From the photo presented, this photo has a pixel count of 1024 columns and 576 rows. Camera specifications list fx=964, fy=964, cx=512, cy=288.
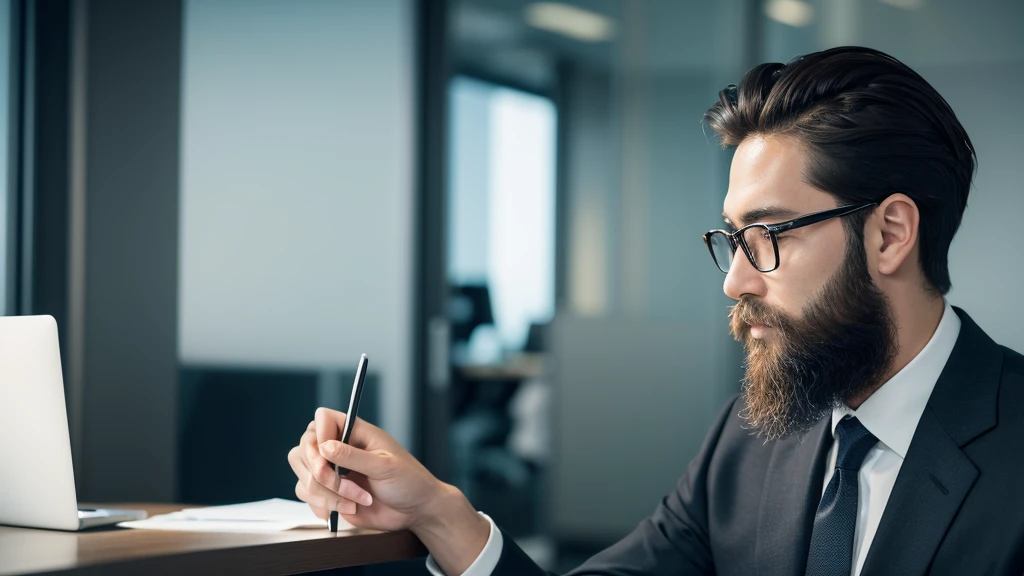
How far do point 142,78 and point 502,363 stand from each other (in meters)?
4.16

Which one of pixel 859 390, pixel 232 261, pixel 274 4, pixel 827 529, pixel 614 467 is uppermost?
pixel 274 4

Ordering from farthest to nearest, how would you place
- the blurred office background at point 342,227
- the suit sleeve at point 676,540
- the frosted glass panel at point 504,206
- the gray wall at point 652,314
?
the frosted glass panel at point 504,206 < the gray wall at point 652,314 < the blurred office background at point 342,227 < the suit sleeve at point 676,540

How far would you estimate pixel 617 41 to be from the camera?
441 cm

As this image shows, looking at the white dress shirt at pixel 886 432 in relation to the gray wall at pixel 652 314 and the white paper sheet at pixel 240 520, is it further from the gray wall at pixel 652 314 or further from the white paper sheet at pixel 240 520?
the gray wall at pixel 652 314

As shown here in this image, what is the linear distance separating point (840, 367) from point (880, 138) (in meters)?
0.33

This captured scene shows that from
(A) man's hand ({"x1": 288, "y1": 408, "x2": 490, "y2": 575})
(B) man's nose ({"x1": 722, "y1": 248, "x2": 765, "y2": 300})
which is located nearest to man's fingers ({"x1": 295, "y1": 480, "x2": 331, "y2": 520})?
(A) man's hand ({"x1": 288, "y1": 408, "x2": 490, "y2": 575})

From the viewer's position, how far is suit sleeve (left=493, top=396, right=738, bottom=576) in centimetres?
153

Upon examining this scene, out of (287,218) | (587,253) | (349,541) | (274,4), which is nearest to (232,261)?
(287,218)

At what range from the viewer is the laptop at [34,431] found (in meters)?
1.20

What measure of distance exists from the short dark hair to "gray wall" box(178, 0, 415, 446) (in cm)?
183

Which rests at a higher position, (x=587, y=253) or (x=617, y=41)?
(x=617, y=41)

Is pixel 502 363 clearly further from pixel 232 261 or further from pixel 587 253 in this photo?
pixel 232 261

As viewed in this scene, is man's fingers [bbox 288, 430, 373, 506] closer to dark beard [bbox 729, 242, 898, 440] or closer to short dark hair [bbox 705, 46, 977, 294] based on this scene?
dark beard [bbox 729, 242, 898, 440]

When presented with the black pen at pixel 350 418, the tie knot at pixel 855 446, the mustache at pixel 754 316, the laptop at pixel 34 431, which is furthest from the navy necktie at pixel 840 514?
the laptop at pixel 34 431
